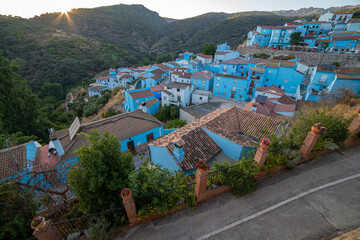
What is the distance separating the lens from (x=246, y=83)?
98.0 feet

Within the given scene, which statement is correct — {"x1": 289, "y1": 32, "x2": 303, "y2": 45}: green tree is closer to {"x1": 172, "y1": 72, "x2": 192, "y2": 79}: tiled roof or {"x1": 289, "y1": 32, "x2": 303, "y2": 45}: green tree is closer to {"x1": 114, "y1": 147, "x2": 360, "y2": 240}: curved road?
{"x1": 172, "y1": 72, "x2": 192, "y2": 79}: tiled roof

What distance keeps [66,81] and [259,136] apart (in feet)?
249

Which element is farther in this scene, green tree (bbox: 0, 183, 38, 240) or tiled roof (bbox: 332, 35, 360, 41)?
tiled roof (bbox: 332, 35, 360, 41)

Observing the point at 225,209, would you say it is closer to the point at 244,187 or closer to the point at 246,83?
the point at 244,187

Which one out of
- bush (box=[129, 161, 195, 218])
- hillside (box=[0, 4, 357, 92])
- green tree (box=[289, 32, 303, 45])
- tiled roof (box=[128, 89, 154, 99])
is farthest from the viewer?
hillside (box=[0, 4, 357, 92])

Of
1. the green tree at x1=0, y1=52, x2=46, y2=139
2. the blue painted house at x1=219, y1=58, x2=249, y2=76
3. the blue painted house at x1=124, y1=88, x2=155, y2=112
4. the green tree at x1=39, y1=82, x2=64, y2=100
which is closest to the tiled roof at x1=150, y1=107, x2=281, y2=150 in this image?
the blue painted house at x1=124, y1=88, x2=155, y2=112

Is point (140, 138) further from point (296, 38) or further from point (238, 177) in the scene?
point (296, 38)

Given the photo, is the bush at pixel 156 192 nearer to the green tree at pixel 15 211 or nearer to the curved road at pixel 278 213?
the curved road at pixel 278 213

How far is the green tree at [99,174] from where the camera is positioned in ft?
13.5

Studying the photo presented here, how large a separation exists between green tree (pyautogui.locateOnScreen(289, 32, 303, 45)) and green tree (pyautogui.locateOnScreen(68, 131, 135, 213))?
54326mm

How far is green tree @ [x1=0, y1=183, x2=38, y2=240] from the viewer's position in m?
4.30

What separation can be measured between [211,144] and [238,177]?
4855mm

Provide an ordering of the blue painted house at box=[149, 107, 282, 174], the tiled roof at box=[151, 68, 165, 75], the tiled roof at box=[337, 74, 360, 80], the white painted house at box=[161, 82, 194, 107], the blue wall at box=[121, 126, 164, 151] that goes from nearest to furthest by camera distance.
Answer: the blue painted house at box=[149, 107, 282, 174] < the blue wall at box=[121, 126, 164, 151] < the tiled roof at box=[337, 74, 360, 80] < the white painted house at box=[161, 82, 194, 107] < the tiled roof at box=[151, 68, 165, 75]

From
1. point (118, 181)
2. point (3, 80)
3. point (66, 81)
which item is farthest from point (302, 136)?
point (66, 81)
